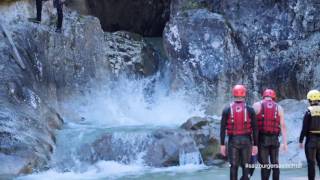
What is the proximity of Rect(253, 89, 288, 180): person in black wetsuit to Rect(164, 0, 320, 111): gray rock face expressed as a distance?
369 inches

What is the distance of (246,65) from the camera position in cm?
1805

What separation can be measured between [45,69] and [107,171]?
202 inches

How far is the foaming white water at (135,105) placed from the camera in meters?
16.4

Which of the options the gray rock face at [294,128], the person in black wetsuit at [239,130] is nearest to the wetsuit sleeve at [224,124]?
the person in black wetsuit at [239,130]

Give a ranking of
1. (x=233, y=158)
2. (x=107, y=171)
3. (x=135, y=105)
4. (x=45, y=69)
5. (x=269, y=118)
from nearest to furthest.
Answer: (x=233, y=158), (x=269, y=118), (x=107, y=171), (x=45, y=69), (x=135, y=105)

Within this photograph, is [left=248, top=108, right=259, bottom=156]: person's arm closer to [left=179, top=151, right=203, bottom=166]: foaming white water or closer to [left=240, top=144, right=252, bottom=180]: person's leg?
[left=240, top=144, right=252, bottom=180]: person's leg

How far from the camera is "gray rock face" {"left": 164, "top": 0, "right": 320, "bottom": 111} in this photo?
1758cm

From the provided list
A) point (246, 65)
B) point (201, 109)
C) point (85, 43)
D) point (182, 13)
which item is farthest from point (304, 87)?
point (85, 43)

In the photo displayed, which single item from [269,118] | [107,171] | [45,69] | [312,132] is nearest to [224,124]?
[269,118]

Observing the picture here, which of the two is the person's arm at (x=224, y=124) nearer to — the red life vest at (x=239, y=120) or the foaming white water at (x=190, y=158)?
the red life vest at (x=239, y=120)

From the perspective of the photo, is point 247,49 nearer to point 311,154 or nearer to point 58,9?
point 58,9

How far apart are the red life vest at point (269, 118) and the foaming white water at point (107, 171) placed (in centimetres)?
388

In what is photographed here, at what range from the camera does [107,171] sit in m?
11.7

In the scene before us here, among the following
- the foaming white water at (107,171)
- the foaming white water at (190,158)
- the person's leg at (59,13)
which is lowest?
the foaming white water at (107,171)
